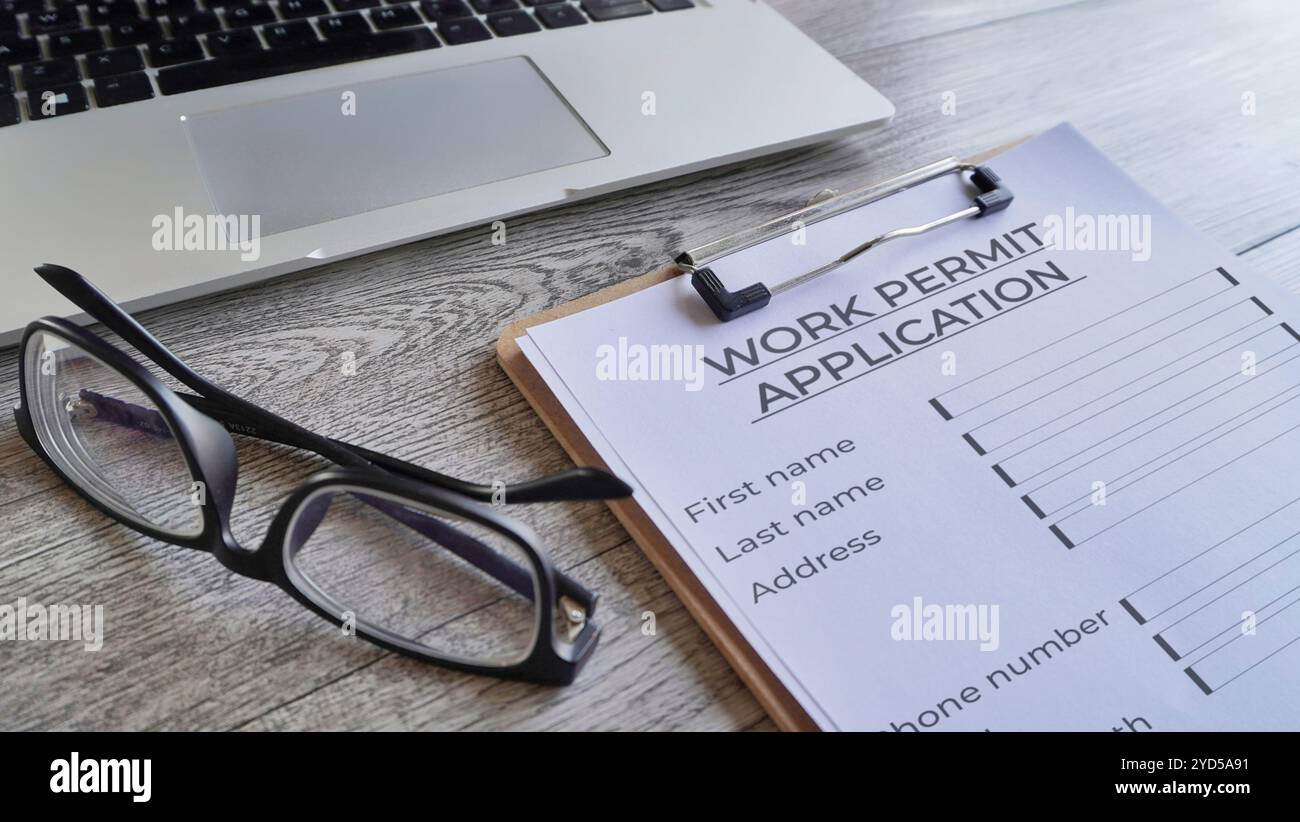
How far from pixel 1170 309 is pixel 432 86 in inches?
16.9

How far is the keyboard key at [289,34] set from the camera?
0.57 m

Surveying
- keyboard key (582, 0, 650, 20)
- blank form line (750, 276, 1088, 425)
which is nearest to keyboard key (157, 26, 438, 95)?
keyboard key (582, 0, 650, 20)

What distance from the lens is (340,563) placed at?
1.29 feet

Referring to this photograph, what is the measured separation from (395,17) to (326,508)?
36 centimetres

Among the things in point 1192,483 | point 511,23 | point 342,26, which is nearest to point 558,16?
point 511,23

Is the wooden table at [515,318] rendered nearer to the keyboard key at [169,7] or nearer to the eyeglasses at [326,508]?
the eyeglasses at [326,508]

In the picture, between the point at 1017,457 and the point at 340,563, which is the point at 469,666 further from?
the point at 1017,457

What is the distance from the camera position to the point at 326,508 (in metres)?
Answer: 0.37

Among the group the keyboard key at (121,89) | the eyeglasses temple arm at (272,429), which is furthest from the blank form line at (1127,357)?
the keyboard key at (121,89)

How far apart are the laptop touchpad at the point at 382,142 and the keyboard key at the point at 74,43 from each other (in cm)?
7

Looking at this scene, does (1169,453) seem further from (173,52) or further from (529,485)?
(173,52)

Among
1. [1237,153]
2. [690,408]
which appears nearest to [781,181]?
[690,408]
